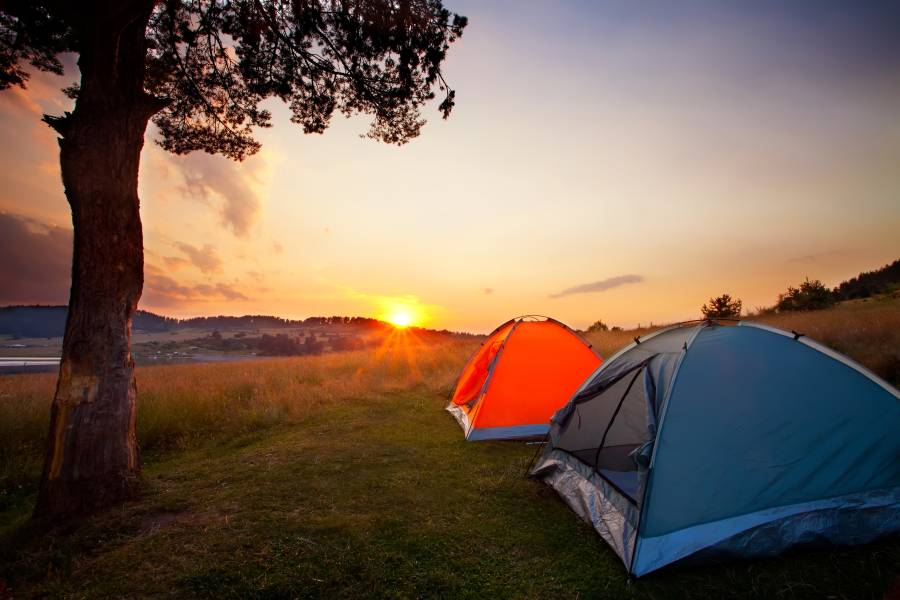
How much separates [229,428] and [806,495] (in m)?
8.20

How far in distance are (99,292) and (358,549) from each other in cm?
379

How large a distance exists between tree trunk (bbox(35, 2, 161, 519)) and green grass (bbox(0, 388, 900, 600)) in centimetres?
44

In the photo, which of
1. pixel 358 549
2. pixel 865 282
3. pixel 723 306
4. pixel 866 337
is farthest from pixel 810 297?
pixel 358 549

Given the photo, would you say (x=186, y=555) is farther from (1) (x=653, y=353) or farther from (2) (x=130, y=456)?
(1) (x=653, y=353)

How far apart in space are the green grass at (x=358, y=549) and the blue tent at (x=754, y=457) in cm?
21

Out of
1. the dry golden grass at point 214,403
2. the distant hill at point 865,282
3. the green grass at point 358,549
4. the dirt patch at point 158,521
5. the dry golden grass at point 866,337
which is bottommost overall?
the green grass at point 358,549

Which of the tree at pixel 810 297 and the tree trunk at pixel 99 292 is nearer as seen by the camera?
the tree trunk at pixel 99 292

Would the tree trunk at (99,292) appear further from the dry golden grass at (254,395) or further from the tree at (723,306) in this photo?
the tree at (723,306)

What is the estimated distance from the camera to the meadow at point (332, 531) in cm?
294

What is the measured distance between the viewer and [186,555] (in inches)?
127

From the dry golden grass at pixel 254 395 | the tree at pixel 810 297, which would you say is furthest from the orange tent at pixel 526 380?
the tree at pixel 810 297

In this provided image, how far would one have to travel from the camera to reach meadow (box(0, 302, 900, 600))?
2941mm

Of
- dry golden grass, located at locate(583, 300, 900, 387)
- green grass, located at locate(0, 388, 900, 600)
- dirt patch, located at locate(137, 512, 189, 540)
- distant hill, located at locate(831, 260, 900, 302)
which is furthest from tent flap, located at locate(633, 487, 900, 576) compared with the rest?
distant hill, located at locate(831, 260, 900, 302)

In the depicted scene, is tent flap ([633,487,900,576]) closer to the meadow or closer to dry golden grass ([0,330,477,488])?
the meadow
